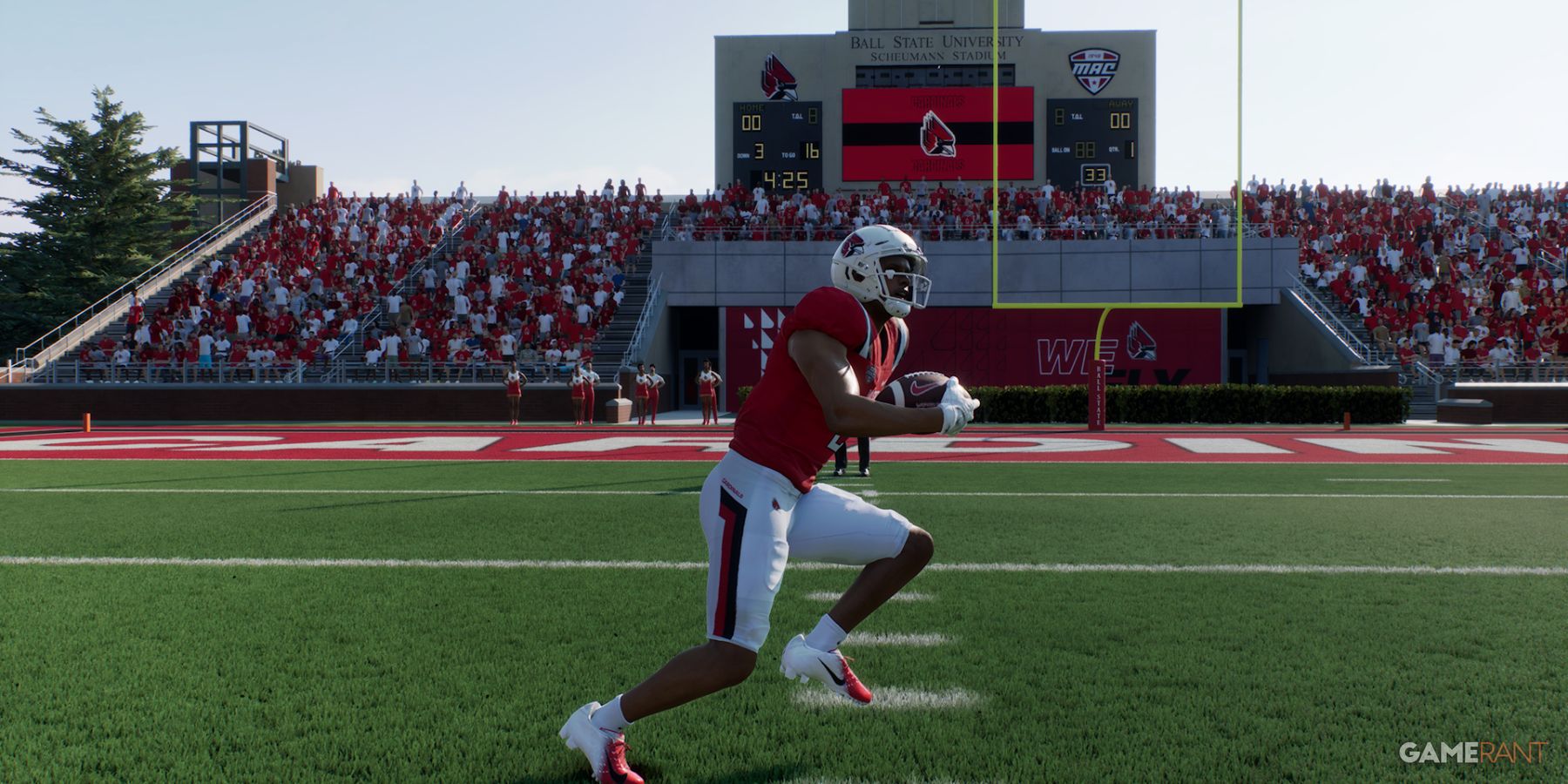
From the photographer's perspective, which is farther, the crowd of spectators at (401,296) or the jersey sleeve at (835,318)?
the crowd of spectators at (401,296)

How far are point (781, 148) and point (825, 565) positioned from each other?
33.6m

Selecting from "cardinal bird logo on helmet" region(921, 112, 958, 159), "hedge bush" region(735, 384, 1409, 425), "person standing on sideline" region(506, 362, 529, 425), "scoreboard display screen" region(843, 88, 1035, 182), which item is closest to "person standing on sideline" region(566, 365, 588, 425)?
"person standing on sideline" region(506, 362, 529, 425)

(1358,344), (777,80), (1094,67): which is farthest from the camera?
(777,80)

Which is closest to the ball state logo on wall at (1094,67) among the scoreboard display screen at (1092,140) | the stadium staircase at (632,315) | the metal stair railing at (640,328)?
the scoreboard display screen at (1092,140)

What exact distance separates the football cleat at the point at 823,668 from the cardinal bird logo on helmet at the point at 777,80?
37.4 meters

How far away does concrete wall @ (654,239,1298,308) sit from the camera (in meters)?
32.0

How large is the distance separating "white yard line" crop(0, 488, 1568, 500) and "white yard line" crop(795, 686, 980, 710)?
6.08 meters

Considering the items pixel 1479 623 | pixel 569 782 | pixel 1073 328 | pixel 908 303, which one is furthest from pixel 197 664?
pixel 1073 328

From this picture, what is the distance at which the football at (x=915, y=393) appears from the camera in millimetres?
3453

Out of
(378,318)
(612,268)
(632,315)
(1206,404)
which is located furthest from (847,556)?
(612,268)

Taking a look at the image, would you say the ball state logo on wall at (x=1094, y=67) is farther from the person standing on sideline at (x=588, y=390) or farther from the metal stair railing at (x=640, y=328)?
the person standing on sideline at (x=588, y=390)

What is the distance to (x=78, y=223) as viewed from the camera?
1471 inches

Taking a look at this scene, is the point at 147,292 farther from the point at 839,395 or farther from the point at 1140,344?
the point at 839,395

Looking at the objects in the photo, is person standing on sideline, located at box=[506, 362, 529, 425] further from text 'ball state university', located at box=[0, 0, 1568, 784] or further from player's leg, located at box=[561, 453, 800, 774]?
player's leg, located at box=[561, 453, 800, 774]
